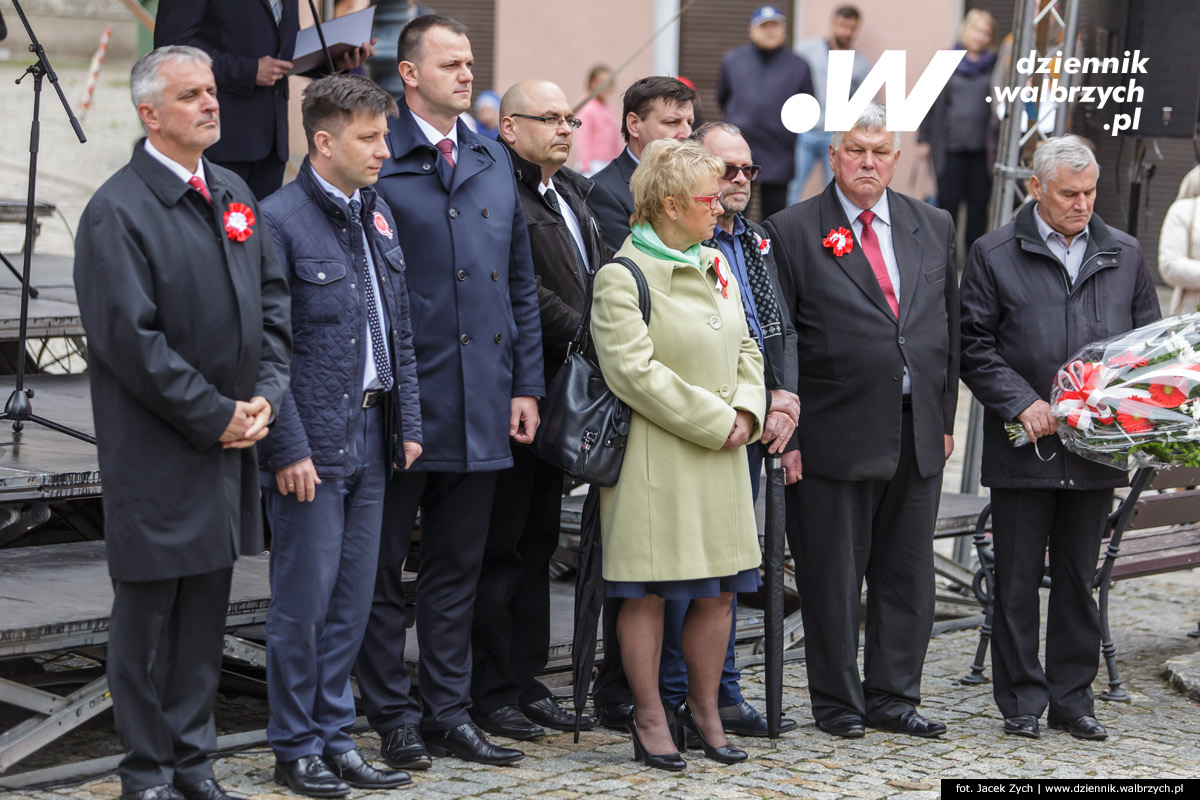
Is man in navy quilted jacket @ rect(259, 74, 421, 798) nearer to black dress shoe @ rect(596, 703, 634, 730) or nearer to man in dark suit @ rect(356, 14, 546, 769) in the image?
man in dark suit @ rect(356, 14, 546, 769)

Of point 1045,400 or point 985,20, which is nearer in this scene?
point 1045,400

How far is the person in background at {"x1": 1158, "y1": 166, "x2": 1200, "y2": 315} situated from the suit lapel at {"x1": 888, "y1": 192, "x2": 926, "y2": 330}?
Result: 283 cm

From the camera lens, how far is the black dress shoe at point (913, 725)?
5.49 m

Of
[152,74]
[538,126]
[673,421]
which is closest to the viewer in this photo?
[152,74]

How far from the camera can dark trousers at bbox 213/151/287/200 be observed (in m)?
6.27

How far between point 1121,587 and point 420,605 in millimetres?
4259

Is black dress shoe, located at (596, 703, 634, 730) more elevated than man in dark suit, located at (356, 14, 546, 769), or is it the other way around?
man in dark suit, located at (356, 14, 546, 769)

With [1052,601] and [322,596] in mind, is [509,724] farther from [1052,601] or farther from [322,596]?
[1052,601]

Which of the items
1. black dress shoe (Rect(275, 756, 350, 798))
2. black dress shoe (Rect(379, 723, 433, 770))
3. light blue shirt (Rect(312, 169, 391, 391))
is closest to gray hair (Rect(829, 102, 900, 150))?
light blue shirt (Rect(312, 169, 391, 391))

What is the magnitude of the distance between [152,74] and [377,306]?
2.90 ft

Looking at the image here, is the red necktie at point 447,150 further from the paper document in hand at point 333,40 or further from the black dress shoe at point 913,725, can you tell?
the black dress shoe at point 913,725

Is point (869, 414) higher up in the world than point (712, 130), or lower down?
lower down

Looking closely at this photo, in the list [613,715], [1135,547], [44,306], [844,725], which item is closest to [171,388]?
[613,715]

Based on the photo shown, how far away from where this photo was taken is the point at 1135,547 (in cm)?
665
